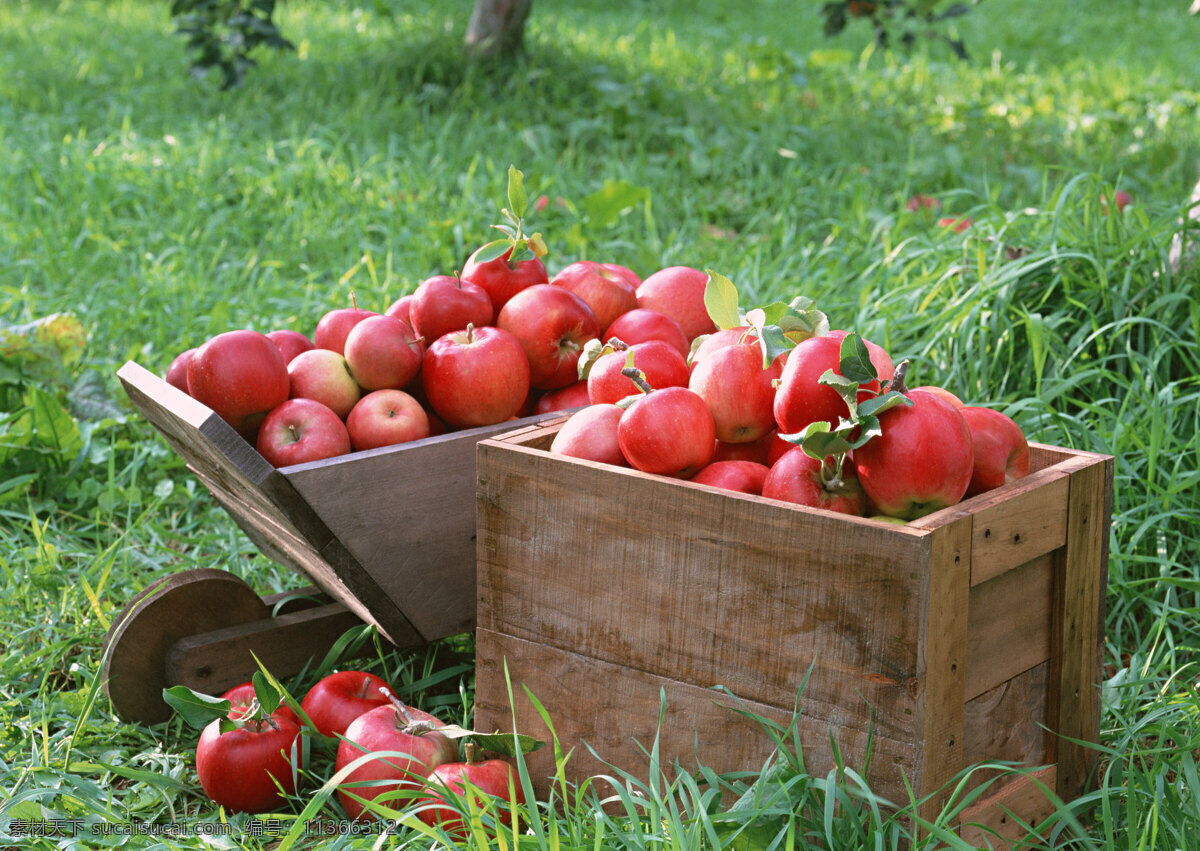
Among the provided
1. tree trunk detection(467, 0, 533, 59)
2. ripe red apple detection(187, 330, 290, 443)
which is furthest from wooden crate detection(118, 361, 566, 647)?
tree trunk detection(467, 0, 533, 59)

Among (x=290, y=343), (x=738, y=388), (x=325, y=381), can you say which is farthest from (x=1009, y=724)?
(x=290, y=343)

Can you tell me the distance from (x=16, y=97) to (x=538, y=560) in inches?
235

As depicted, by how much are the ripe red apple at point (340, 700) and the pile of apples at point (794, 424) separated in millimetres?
596

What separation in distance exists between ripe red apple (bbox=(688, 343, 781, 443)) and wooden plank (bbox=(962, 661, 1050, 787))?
1.60 feet

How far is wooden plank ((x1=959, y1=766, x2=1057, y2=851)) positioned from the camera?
56.5 inches

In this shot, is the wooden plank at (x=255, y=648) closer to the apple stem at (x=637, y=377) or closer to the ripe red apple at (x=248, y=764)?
the ripe red apple at (x=248, y=764)

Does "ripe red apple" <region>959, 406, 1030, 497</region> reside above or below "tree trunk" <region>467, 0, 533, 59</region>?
below

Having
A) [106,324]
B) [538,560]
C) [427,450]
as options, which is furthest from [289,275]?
[538,560]

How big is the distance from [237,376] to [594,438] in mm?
678

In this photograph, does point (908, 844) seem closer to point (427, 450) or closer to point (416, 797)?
point (416, 797)

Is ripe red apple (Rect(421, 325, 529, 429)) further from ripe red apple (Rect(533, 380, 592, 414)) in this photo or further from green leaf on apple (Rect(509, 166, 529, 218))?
green leaf on apple (Rect(509, 166, 529, 218))

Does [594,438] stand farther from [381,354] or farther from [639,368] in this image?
[381,354]

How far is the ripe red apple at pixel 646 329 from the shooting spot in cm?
202

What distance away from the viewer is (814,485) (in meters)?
1.43
